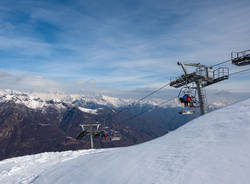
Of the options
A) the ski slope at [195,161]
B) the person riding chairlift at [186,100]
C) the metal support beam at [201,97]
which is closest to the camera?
the ski slope at [195,161]

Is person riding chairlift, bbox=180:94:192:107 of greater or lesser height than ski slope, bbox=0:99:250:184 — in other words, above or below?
above

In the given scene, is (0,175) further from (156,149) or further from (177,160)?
(177,160)

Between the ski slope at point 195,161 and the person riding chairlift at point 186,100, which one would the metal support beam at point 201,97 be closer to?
the person riding chairlift at point 186,100

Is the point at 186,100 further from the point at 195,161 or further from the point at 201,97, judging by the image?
the point at 195,161

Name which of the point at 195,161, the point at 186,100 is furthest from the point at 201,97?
the point at 195,161

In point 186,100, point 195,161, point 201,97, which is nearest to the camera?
point 195,161

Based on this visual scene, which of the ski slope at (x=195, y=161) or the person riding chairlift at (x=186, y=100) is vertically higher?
the person riding chairlift at (x=186, y=100)

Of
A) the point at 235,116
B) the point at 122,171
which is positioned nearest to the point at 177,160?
the point at 122,171

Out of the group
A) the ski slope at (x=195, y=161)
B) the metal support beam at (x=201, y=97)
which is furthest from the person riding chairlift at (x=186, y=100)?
the ski slope at (x=195, y=161)

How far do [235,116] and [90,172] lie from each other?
345 inches

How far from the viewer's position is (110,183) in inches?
318

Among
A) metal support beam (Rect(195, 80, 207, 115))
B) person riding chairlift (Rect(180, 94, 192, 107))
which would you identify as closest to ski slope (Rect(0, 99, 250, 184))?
metal support beam (Rect(195, 80, 207, 115))

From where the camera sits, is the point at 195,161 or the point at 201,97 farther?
the point at 201,97

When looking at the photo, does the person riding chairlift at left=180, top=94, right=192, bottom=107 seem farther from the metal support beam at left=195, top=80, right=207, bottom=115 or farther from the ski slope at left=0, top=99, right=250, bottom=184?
the ski slope at left=0, top=99, right=250, bottom=184
